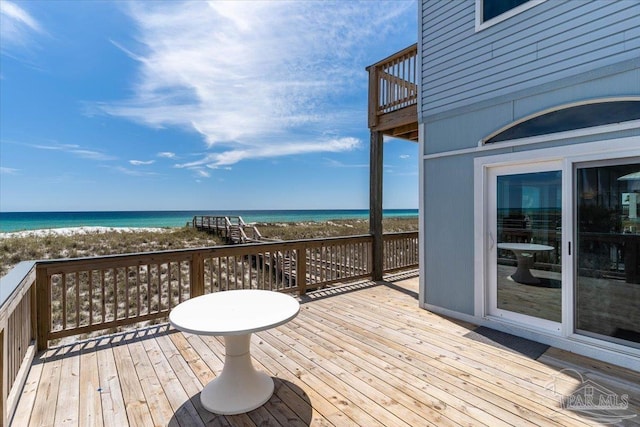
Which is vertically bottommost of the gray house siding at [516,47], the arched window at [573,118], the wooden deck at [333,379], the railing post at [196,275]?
the wooden deck at [333,379]

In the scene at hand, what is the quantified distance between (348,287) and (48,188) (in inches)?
1695

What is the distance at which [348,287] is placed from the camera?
490cm

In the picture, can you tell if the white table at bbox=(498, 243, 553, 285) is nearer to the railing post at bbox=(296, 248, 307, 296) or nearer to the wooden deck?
the wooden deck

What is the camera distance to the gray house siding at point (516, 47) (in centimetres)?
231

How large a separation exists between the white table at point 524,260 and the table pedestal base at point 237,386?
9.09 ft

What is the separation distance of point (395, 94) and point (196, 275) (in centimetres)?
430

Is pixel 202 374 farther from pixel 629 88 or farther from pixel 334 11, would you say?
pixel 334 11

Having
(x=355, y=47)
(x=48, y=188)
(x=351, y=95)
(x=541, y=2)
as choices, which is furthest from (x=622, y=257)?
(x=48, y=188)

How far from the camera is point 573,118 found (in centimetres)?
251

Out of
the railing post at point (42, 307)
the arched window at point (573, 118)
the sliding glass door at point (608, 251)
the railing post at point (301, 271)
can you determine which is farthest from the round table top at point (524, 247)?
the railing post at point (42, 307)

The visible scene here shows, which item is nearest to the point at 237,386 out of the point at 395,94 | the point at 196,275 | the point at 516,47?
the point at 196,275

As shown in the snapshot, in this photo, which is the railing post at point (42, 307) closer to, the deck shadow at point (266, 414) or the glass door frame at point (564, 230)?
the deck shadow at point (266, 414)

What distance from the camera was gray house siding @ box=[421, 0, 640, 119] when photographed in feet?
7.57

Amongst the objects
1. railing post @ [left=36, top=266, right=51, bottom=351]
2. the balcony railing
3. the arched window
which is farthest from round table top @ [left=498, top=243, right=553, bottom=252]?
railing post @ [left=36, top=266, right=51, bottom=351]
